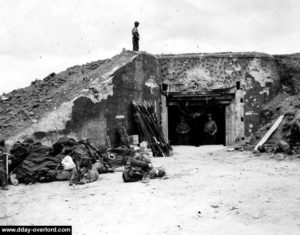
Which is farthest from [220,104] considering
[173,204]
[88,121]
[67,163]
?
[173,204]

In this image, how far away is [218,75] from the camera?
46.0 ft

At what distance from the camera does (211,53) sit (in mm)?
14367

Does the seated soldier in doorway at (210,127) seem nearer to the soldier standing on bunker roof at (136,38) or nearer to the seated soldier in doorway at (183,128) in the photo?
the seated soldier in doorway at (183,128)

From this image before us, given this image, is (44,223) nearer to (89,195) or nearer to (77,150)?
(89,195)

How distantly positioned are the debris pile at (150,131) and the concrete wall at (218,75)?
2959mm

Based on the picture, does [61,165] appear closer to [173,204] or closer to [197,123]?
[173,204]

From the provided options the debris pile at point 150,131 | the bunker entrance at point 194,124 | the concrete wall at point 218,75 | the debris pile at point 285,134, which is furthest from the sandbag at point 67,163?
the bunker entrance at point 194,124

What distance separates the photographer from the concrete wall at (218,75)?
14.0m

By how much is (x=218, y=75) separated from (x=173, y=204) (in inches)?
398

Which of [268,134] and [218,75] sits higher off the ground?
[218,75]

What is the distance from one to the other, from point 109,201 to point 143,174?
172 centimetres

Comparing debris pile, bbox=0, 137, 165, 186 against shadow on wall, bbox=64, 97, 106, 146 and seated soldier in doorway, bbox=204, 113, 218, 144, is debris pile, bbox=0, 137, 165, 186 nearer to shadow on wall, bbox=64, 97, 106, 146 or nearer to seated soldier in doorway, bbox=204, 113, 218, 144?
shadow on wall, bbox=64, 97, 106, 146

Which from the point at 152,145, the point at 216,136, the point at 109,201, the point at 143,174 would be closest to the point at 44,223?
the point at 109,201

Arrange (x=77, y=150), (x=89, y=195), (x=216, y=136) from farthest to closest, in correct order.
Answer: (x=216, y=136) → (x=77, y=150) → (x=89, y=195)
